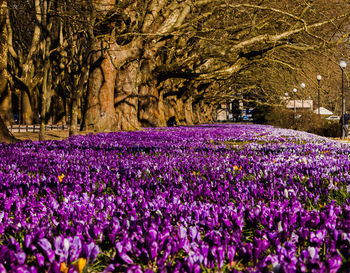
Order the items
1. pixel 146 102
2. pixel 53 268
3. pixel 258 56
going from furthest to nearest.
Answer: pixel 146 102 < pixel 258 56 < pixel 53 268

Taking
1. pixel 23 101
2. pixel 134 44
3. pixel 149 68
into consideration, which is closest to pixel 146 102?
pixel 149 68

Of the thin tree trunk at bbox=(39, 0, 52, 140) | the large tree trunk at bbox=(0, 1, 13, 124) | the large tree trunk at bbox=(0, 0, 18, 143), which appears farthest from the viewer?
the large tree trunk at bbox=(0, 1, 13, 124)

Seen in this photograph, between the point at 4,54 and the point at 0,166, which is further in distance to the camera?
the point at 4,54

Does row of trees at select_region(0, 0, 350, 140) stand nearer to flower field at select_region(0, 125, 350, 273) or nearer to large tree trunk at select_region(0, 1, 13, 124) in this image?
large tree trunk at select_region(0, 1, 13, 124)

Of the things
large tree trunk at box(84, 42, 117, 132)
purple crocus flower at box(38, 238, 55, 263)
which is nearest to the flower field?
purple crocus flower at box(38, 238, 55, 263)

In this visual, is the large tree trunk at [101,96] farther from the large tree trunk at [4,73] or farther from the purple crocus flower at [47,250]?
the purple crocus flower at [47,250]

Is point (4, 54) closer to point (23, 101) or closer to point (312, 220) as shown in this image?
point (23, 101)

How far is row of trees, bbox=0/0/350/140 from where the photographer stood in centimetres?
1385

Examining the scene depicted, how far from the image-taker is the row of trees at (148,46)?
13852mm

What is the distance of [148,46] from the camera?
1784 centimetres

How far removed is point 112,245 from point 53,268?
20.9 inches

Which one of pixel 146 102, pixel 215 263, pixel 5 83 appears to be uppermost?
pixel 5 83

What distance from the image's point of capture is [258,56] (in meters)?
18.5

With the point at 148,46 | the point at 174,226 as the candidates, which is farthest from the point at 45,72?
the point at 174,226
